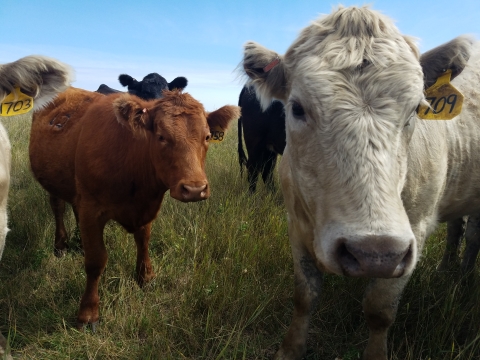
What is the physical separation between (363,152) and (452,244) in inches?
107

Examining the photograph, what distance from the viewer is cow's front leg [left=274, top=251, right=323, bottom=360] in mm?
2328

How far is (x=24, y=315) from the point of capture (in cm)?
268

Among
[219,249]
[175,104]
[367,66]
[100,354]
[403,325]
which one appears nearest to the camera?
[367,66]

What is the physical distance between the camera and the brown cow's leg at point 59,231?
3678 mm

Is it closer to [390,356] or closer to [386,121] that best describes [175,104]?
[386,121]

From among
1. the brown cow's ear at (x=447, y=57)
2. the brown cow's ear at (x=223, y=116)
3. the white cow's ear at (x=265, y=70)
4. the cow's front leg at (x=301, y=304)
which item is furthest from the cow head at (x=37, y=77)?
the brown cow's ear at (x=447, y=57)

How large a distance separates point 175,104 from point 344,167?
5.50ft

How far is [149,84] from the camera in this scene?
5434 millimetres

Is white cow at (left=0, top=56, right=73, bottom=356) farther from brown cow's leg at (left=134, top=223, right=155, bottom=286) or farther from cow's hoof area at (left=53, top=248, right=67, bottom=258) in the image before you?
cow's hoof area at (left=53, top=248, right=67, bottom=258)

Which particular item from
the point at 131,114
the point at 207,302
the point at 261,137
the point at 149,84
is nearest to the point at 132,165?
the point at 131,114

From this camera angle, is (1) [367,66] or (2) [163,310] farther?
(2) [163,310]

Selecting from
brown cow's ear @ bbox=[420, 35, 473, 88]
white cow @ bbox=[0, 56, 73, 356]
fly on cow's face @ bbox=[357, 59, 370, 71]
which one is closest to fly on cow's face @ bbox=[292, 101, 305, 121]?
fly on cow's face @ bbox=[357, 59, 370, 71]

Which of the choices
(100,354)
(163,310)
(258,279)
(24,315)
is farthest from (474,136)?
(24,315)

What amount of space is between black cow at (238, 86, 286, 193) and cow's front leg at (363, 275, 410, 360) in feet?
9.88
